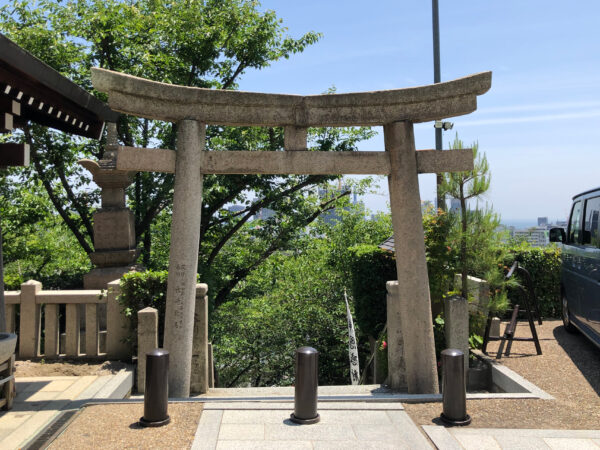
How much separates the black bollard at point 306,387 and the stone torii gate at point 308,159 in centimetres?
180

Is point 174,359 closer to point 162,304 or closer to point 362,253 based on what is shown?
point 162,304

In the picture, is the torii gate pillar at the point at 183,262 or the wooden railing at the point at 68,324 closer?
the torii gate pillar at the point at 183,262

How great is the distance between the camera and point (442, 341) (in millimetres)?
7211

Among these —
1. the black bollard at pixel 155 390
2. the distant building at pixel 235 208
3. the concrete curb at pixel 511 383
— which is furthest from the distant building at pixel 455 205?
the distant building at pixel 235 208

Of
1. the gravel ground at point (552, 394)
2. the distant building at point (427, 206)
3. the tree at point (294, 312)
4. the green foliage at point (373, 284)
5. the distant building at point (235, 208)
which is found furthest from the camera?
the tree at point (294, 312)

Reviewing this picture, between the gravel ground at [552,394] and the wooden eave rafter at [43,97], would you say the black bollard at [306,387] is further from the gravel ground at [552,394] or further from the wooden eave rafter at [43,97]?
the wooden eave rafter at [43,97]

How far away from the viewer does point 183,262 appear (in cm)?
589

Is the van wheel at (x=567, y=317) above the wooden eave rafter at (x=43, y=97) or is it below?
below

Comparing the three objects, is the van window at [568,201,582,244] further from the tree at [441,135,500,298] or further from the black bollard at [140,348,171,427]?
the black bollard at [140,348,171,427]

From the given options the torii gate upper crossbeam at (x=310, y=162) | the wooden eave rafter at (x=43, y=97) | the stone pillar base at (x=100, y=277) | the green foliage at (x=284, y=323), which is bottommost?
the green foliage at (x=284, y=323)

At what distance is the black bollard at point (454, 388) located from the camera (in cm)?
469

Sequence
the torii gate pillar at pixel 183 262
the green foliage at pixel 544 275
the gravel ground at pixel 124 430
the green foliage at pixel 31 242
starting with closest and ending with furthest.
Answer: the gravel ground at pixel 124 430
the torii gate pillar at pixel 183 262
the green foliage at pixel 544 275
the green foliage at pixel 31 242

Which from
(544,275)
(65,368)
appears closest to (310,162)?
(65,368)

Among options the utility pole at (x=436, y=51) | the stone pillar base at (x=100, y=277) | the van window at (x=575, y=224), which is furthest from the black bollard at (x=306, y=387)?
the utility pole at (x=436, y=51)
